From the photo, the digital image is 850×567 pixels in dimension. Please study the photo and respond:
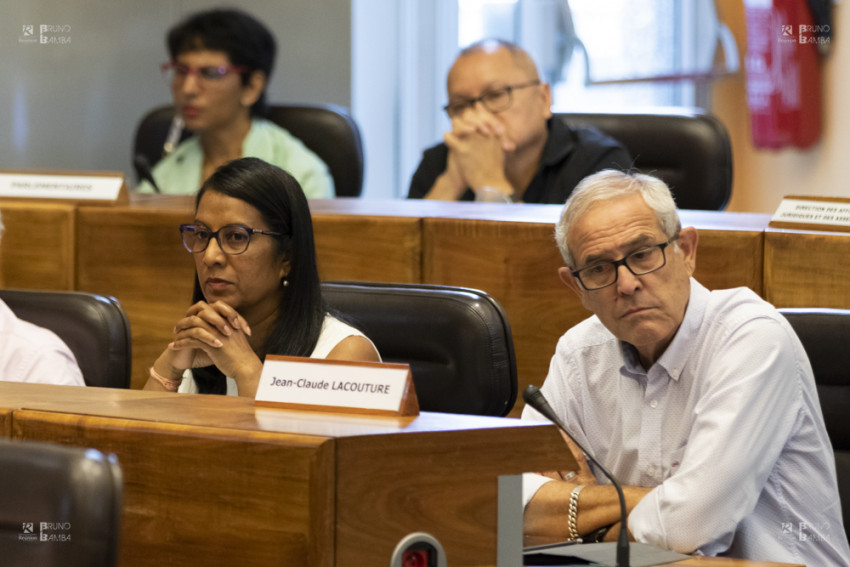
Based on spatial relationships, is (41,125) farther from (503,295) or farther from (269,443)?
(269,443)

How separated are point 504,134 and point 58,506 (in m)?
2.45

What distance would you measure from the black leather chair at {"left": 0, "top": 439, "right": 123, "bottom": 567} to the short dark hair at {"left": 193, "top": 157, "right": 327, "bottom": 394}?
3.34 ft

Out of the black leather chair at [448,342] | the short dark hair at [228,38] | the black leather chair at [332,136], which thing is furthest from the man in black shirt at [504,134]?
the black leather chair at [448,342]

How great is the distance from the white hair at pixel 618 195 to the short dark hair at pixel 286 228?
16.9 inches

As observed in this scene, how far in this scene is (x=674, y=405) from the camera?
1.82 metres

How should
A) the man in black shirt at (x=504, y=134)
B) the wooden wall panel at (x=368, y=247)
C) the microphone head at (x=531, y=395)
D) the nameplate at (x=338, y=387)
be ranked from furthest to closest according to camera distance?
the man in black shirt at (x=504, y=134)
the wooden wall panel at (x=368, y=247)
the microphone head at (x=531, y=395)
the nameplate at (x=338, y=387)

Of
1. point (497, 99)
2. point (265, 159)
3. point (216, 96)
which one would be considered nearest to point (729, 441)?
point (497, 99)

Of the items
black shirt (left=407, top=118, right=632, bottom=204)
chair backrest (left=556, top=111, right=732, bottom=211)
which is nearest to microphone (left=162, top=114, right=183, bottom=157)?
black shirt (left=407, top=118, right=632, bottom=204)

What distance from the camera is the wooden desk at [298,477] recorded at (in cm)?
110

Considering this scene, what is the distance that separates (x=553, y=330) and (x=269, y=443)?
4.29 feet

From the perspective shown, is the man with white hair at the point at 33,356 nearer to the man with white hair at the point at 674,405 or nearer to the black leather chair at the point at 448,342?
the black leather chair at the point at 448,342

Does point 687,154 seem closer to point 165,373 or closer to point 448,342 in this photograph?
point 448,342

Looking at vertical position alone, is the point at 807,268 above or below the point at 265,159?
below

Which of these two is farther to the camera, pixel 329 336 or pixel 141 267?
pixel 141 267
